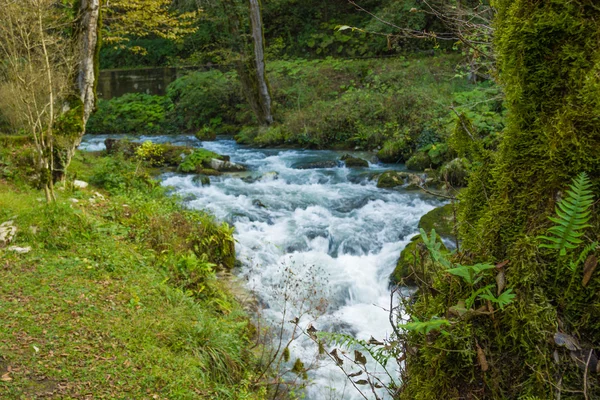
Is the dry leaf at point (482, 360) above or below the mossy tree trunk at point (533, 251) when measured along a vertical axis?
below

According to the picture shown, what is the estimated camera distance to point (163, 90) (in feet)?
93.9

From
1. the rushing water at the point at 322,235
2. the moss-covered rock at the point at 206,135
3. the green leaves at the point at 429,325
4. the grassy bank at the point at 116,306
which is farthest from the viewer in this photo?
the moss-covered rock at the point at 206,135

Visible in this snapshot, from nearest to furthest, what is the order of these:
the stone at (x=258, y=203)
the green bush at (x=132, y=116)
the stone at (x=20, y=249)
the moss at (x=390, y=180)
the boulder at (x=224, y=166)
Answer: the stone at (x=20, y=249)
the stone at (x=258, y=203)
the moss at (x=390, y=180)
the boulder at (x=224, y=166)
the green bush at (x=132, y=116)

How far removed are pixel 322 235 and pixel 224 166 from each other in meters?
6.20

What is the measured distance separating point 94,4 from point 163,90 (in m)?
20.2

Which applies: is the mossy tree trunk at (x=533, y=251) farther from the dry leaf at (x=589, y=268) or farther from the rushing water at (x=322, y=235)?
the rushing water at (x=322, y=235)

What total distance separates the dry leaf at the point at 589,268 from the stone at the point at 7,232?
6.80 m

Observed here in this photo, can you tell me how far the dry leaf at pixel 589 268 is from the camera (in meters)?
1.27

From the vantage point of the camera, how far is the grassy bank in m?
4.07

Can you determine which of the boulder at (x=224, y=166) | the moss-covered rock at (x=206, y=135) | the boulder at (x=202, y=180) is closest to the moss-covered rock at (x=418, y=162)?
the boulder at (x=224, y=166)

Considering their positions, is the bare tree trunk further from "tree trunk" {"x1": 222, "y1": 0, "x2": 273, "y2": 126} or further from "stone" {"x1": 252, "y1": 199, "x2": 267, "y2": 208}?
"stone" {"x1": 252, "y1": 199, "x2": 267, "y2": 208}

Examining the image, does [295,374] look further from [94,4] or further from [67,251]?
[94,4]

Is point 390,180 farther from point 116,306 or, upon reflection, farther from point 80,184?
point 116,306

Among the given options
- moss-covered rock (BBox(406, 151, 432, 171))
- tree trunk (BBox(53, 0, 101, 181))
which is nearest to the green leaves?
tree trunk (BBox(53, 0, 101, 181))
